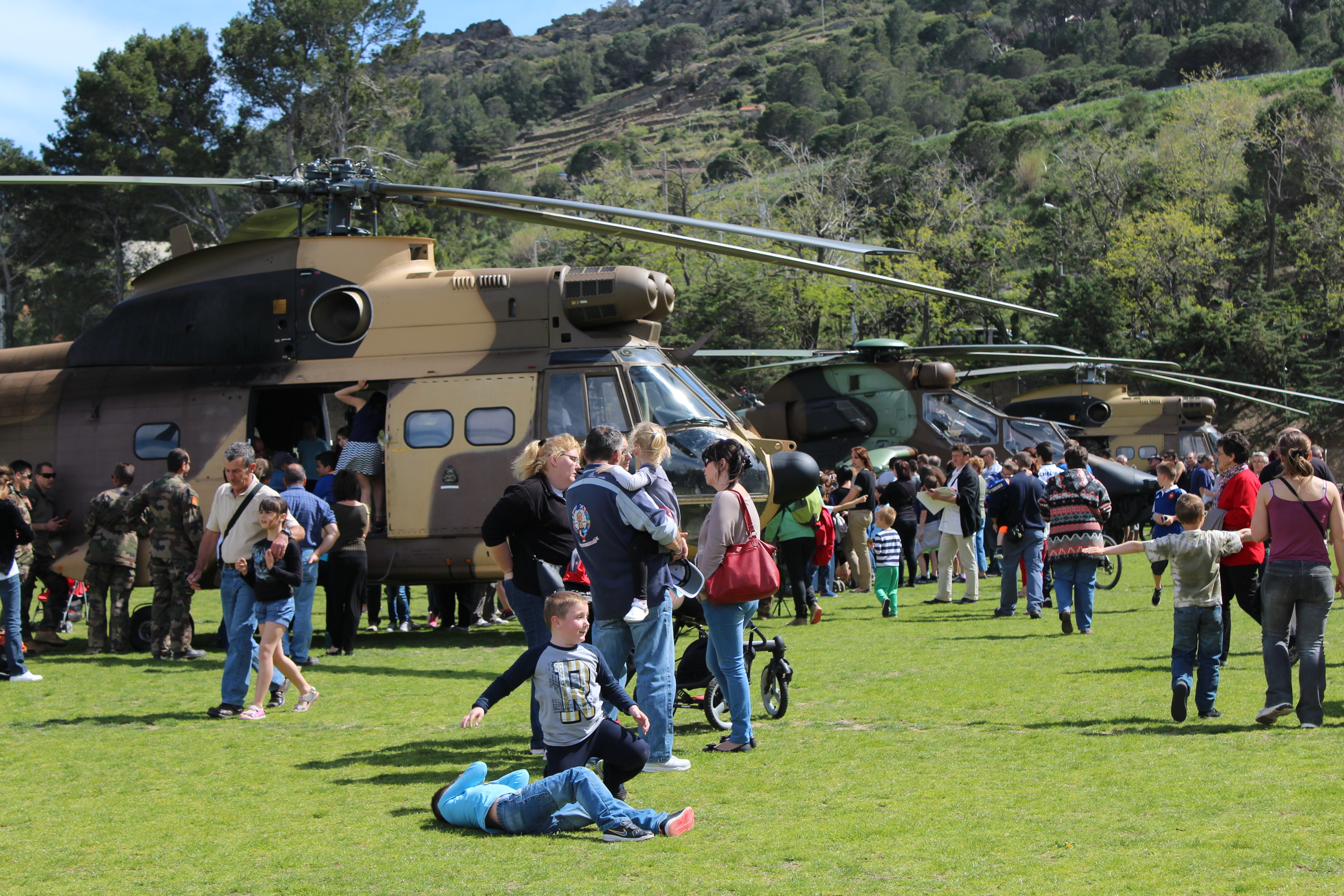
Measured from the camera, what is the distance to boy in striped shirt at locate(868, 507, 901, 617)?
12.9m

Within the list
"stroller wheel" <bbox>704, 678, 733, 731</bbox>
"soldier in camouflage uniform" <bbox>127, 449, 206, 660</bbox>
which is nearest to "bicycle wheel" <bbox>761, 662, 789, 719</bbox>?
"stroller wheel" <bbox>704, 678, 733, 731</bbox>

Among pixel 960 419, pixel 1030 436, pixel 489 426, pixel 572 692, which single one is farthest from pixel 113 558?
pixel 1030 436

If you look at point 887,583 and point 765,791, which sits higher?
point 887,583

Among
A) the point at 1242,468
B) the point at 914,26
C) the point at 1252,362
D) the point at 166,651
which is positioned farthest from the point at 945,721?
the point at 914,26

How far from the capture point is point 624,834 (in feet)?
16.0

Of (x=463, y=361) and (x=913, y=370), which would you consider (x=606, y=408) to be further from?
(x=913, y=370)

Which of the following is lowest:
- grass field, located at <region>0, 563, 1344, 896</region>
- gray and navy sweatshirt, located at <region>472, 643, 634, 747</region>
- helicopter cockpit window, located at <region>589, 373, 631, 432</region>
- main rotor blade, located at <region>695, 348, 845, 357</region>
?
grass field, located at <region>0, 563, 1344, 896</region>

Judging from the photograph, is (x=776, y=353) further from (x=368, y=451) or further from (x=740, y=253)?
(x=740, y=253)

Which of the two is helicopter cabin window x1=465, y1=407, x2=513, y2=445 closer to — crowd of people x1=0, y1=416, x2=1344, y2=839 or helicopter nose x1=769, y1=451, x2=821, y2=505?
crowd of people x1=0, y1=416, x2=1344, y2=839

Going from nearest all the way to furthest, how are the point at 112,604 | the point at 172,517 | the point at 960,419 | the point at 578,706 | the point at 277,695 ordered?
the point at 578,706 → the point at 277,695 → the point at 172,517 → the point at 112,604 → the point at 960,419

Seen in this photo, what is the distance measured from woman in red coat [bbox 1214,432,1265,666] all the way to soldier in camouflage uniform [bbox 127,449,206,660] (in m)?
8.08

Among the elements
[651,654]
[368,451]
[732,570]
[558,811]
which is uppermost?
[368,451]

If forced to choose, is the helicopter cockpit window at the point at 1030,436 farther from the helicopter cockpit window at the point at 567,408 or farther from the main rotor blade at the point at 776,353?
the helicopter cockpit window at the point at 567,408

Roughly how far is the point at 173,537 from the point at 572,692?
6.07 m
